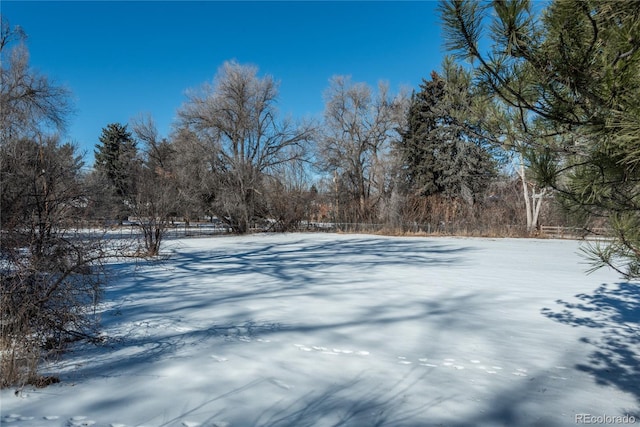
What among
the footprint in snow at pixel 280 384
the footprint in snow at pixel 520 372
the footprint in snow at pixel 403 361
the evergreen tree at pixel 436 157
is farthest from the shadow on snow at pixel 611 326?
the evergreen tree at pixel 436 157

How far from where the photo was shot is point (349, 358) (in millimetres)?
3488

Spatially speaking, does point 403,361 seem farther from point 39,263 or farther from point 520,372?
point 39,263

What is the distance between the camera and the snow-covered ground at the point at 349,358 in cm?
244

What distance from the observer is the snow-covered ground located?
2439mm

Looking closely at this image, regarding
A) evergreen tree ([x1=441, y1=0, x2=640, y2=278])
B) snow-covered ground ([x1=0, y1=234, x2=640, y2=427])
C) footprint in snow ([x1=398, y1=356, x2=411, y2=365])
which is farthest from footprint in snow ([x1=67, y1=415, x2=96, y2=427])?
evergreen tree ([x1=441, y1=0, x2=640, y2=278])

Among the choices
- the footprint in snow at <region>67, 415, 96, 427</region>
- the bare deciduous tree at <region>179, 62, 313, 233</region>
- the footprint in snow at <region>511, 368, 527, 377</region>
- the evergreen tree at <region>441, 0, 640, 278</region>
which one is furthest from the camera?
the bare deciduous tree at <region>179, 62, 313, 233</region>

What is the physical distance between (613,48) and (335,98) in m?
29.2

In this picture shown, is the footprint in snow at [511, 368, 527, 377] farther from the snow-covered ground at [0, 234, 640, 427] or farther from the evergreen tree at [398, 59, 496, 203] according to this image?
the evergreen tree at [398, 59, 496, 203]

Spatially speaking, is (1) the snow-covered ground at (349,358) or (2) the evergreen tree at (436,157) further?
(2) the evergreen tree at (436,157)

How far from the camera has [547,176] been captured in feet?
7.29

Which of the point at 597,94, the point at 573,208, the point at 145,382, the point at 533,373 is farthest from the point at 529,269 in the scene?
the point at 145,382

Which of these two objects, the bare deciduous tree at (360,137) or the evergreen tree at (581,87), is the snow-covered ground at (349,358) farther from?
the bare deciduous tree at (360,137)

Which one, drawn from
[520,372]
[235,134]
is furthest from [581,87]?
[235,134]

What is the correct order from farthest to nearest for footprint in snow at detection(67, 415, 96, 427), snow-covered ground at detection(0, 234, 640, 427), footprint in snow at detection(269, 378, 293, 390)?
1. footprint in snow at detection(269, 378, 293, 390)
2. snow-covered ground at detection(0, 234, 640, 427)
3. footprint in snow at detection(67, 415, 96, 427)
